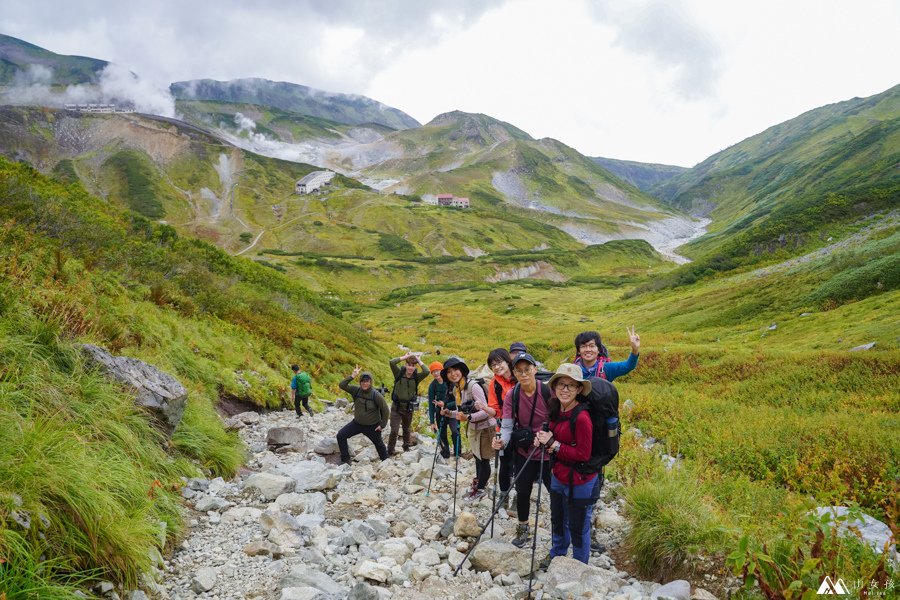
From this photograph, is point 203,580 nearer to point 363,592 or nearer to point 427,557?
point 363,592

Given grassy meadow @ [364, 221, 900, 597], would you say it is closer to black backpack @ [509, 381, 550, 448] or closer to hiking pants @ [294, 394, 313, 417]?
black backpack @ [509, 381, 550, 448]

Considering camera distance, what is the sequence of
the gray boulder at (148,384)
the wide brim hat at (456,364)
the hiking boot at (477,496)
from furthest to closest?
the wide brim hat at (456,364) < the hiking boot at (477,496) < the gray boulder at (148,384)

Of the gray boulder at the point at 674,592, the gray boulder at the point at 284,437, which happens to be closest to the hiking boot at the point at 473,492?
the gray boulder at the point at 674,592

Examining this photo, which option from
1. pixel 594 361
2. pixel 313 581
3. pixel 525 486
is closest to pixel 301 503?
pixel 313 581

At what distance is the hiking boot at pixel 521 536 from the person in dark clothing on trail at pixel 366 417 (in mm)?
4576

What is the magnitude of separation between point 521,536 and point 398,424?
527 cm

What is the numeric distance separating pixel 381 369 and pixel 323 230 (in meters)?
141

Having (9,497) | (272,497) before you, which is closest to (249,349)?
(272,497)

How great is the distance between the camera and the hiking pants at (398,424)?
1121 cm

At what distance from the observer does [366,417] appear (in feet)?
34.2

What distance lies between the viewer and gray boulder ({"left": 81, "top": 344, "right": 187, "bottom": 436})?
23.2 feet

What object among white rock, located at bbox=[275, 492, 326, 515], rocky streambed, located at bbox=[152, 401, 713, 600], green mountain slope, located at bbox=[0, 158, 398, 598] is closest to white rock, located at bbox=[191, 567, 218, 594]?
rocky streambed, located at bbox=[152, 401, 713, 600]

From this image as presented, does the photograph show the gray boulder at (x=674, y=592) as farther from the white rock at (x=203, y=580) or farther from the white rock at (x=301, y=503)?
the white rock at (x=301, y=503)

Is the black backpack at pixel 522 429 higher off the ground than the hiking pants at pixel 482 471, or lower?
higher
